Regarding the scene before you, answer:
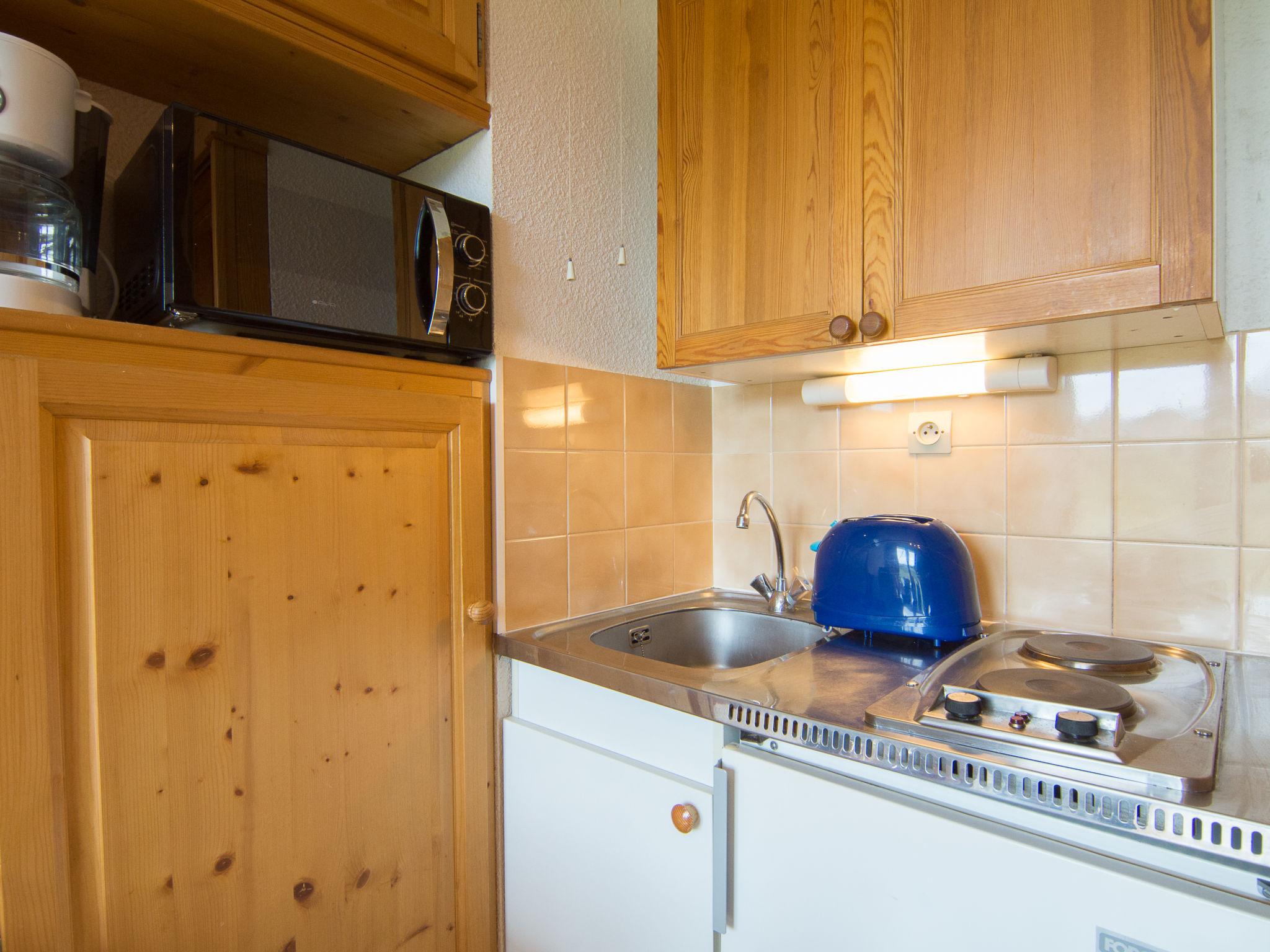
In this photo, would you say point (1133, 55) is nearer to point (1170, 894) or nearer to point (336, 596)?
point (1170, 894)

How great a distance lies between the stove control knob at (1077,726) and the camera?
71 cm

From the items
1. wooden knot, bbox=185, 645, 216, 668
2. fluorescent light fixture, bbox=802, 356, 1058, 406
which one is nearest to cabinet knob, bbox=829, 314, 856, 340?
fluorescent light fixture, bbox=802, 356, 1058, 406

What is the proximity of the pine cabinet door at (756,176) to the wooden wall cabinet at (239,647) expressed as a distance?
47 cm

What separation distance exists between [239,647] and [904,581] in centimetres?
99

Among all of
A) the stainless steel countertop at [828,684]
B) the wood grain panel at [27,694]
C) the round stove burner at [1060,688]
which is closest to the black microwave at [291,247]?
the wood grain panel at [27,694]

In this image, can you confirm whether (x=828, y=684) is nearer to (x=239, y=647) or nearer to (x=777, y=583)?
(x=777, y=583)

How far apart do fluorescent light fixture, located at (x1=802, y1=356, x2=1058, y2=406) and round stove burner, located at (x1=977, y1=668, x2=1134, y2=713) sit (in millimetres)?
505

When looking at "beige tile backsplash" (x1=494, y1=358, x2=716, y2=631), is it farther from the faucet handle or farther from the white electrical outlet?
the white electrical outlet

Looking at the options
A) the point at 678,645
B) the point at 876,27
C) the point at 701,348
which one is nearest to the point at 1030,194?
the point at 876,27

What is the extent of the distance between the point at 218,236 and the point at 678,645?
1085 millimetres

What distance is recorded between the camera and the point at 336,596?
1014mm

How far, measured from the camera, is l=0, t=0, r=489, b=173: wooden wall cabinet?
36.0 inches

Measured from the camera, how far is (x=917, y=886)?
75 cm

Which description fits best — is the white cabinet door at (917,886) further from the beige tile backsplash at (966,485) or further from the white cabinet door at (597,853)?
the beige tile backsplash at (966,485)
